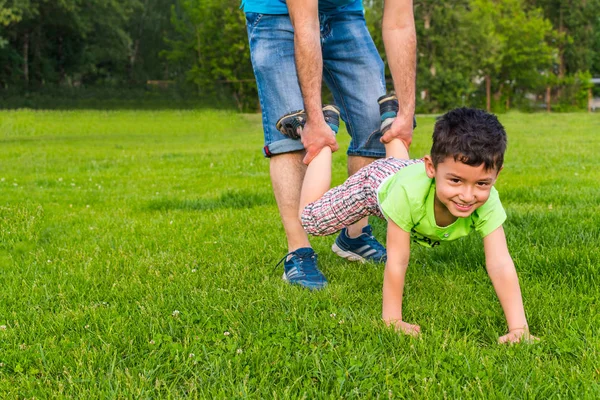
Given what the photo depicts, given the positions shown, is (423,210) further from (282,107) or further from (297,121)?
(282,107)

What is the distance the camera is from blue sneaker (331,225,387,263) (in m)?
4.05

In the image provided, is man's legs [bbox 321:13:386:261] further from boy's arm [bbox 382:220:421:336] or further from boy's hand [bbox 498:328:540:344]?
boy's hand [bbox 498:328:540:344]

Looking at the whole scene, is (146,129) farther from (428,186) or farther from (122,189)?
(428,186)

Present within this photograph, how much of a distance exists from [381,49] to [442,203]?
39.9 meters

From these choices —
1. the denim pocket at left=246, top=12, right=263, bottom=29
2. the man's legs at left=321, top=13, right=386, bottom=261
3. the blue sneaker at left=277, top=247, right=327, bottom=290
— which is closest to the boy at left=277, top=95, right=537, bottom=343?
the blue sneaker at left=277, top=247, right=327, bottom=290

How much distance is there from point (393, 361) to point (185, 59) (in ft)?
164

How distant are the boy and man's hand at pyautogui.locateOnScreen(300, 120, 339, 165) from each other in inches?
13.2

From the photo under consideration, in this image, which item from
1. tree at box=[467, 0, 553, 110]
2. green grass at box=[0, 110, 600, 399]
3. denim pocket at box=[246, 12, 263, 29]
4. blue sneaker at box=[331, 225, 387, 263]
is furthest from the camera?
tree at box=[467, 0, 553, 110]


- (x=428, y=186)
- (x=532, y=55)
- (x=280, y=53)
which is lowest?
(x=428, y=186)

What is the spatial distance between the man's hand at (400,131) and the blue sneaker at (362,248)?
0.76 m

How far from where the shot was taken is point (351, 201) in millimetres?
3221

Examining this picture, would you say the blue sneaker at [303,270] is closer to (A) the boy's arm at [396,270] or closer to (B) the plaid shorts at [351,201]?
(B) the plaid shorts at [351,201]

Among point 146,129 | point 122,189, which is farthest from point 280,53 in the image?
point 146,129

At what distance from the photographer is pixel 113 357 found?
2.54m
